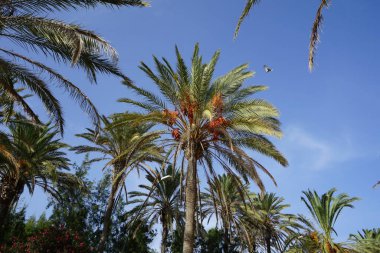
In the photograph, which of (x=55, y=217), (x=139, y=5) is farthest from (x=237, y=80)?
(x=55, y=217)

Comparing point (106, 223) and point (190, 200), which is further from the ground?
point (106, 223)

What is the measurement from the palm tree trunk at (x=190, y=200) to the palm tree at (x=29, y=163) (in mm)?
8109

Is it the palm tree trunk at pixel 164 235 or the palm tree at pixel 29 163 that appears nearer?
the palm tree at pixel 29 163

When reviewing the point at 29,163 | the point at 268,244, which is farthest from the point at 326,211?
the point at 29,163

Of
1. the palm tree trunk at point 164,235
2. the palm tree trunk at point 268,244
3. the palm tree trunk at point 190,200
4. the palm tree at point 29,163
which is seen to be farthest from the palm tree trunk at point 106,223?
the palm tree trunk at point 268,244

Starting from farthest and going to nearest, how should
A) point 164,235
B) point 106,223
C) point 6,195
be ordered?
point 164,235
point 106,223
point 6,195

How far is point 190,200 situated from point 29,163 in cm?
961

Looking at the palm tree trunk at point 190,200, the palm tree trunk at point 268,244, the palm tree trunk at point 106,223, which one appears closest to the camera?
the palm tree trunk at point 190,200

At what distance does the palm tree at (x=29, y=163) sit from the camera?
693 inches

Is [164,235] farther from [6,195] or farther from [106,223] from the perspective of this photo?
[6,195]

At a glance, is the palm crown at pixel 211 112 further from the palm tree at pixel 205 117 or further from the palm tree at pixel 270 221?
the palm tree at pixel 270 221

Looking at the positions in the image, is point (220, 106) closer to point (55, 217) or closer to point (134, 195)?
point (134, 195)

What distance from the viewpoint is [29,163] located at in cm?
1780

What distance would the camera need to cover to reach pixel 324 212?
72.0ft
